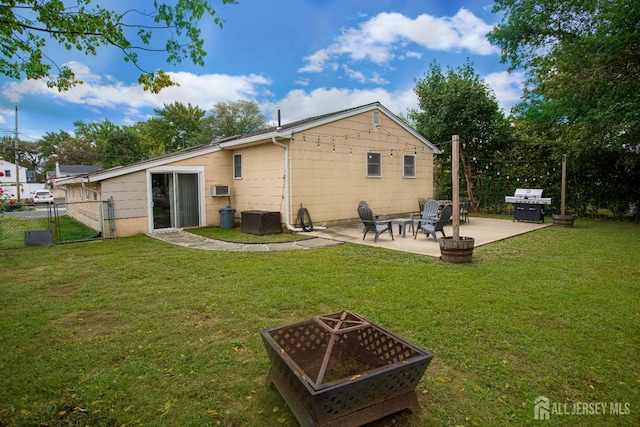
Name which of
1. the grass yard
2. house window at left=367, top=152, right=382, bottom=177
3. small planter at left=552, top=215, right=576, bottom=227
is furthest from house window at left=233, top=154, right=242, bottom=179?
small planter at left=552, top=215, right=576, bottom=227

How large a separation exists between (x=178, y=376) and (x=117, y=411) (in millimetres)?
454

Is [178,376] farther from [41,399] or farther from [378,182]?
[378,182]

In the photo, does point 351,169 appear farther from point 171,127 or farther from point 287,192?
point 171,127

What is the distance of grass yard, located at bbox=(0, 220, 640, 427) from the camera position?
229 cm

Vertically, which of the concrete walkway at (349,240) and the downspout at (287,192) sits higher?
the downspout at (287,192)

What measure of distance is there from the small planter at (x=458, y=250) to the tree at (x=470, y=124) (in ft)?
31.4

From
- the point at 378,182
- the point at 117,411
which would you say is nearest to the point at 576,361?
the point at 117,411

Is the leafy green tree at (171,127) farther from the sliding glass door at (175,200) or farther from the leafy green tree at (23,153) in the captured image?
the sliding glass door at (175,200)

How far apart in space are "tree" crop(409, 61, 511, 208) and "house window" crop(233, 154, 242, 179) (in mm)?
8558

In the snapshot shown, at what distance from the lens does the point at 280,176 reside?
9938mm

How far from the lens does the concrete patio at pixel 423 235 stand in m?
7.55

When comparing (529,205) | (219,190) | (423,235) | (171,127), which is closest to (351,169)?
(423,235)

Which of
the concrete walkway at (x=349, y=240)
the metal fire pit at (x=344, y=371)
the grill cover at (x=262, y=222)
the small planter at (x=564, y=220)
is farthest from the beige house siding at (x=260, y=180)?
the small planter at (x=564, y=220)

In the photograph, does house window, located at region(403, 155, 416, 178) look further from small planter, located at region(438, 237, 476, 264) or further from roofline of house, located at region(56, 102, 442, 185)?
small planter, located at region(438, 237, 476, 264)
